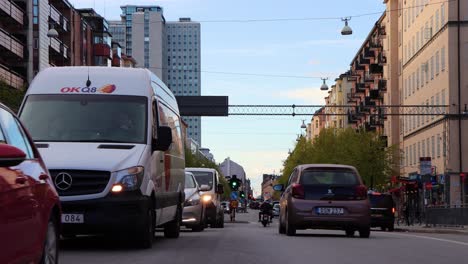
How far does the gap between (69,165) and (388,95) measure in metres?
85.0

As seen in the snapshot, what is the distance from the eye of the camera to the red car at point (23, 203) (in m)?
6.58

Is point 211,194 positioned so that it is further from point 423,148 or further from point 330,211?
point 423,148

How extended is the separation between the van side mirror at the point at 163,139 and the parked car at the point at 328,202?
6.51 metres

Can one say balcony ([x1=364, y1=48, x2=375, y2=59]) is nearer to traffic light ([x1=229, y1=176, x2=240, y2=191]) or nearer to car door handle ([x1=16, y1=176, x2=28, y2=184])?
traffic light ([x1=229, y1=176, x2=240, y2=191])

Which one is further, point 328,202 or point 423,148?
point 423,148

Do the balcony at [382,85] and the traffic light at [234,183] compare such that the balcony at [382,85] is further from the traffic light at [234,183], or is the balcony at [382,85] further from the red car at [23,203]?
the red car at [23,203]

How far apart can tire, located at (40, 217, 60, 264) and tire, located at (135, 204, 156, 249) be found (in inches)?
169

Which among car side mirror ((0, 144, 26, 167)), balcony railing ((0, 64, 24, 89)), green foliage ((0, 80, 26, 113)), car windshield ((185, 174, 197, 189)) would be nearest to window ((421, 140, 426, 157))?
balcony railing ((0, 64, 24, 89))

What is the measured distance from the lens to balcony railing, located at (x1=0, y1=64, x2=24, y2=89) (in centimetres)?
5756

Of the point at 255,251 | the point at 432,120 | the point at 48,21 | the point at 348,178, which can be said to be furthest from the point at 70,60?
the point at 255,251

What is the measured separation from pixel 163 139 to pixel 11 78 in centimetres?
4905

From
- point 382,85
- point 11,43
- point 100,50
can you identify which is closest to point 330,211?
point 11,43

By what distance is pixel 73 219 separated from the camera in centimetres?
1227

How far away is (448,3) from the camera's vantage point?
64062mm
